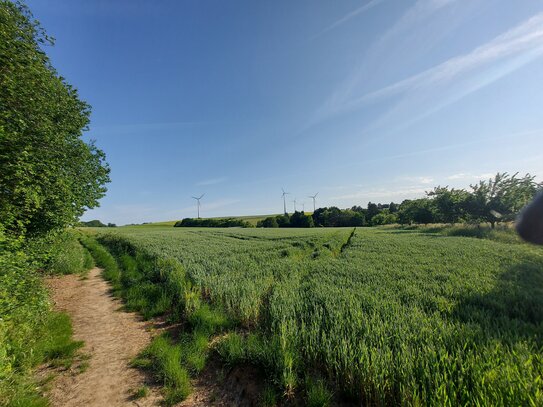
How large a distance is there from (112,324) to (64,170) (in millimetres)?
7612

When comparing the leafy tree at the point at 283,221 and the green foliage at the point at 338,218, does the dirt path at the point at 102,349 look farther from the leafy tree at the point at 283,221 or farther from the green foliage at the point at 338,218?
the green foliage at the point at 338,218

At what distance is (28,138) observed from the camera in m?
6.77

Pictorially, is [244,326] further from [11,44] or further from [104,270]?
[104,270]

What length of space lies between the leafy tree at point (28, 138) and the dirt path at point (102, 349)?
138 inches

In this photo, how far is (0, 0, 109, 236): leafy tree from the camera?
6180 millimetres

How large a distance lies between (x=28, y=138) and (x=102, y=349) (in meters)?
6.54

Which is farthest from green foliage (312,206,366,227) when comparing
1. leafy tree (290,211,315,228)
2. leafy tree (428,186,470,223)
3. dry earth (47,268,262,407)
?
dry earth (47,268,262,407)

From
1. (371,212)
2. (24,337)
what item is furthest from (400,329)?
(371,212)

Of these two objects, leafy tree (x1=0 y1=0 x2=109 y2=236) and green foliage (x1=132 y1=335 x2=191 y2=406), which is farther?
leafy tree (x1=0 y1=0 x2=109 y2=236)

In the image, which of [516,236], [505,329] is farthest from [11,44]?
[516,236]

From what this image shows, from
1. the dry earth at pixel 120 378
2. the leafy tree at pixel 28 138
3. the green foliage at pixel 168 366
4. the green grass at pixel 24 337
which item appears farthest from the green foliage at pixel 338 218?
the green grass at pixel 24 337

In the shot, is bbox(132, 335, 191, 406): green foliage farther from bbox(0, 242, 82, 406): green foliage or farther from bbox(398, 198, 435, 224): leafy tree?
bbox(398, 198, 435, 224): leafy tree

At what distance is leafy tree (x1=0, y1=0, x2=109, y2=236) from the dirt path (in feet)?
11.5

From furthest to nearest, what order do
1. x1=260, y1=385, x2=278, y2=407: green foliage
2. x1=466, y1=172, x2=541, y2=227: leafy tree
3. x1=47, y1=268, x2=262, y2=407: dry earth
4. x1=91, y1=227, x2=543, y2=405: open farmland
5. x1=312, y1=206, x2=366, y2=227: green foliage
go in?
x1=312, y1=206, x2=366, y2=227: green foliage < x1=466, y1=172, x2=541, y2=227: leafy tree < x1=47, y1=268, x2=262, y2=407: dry earth < x1=260, y1=385, x2=278, y2=407: green foliage < x1=91, y1=227, x2=543, y2=405: open farmland
